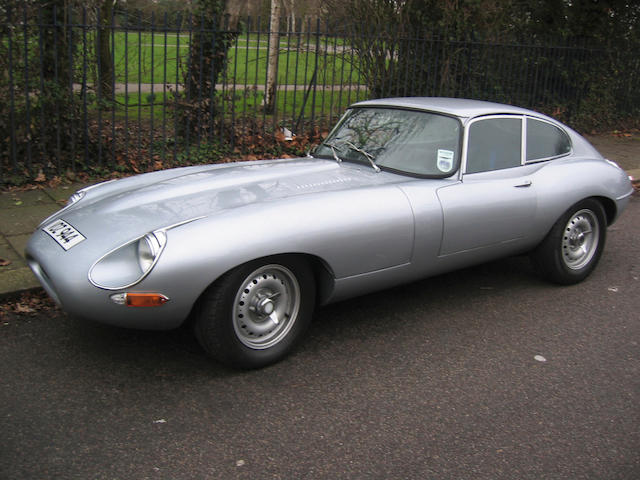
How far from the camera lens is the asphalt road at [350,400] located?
277cm

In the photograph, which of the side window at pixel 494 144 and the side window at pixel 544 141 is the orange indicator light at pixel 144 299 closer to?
the side window at pixel 494 144

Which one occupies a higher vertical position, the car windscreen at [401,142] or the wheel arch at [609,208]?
the car windscreen at [401,142]

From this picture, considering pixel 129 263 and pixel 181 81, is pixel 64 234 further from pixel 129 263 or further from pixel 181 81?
pixel 181 81

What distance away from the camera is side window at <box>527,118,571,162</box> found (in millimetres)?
4913

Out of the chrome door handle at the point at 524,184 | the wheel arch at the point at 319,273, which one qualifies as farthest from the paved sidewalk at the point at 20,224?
the chrome door handle at the point at 524,184

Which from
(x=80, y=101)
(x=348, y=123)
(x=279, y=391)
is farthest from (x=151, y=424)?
(x=80, y=101)

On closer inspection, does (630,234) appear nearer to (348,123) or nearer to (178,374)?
(348,123)

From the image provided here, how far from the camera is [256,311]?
3.43 m

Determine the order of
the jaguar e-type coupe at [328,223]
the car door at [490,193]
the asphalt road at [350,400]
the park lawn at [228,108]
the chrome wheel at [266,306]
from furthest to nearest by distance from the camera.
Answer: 1. the park lawn at [228,108]
2. the car door at [490,193]
3. the chrome wheel at [266,306]
4. the jaguar e-type coupe at [328,223]
5. the asphalt road at [350,400]

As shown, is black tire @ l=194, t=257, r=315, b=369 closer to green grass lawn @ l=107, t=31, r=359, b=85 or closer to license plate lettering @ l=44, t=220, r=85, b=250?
license plate lettering @ l=44, t=220, r=85, b=250

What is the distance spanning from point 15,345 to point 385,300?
2451 mm

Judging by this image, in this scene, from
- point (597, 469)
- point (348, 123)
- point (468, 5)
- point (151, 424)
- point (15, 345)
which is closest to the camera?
point (597, 469)

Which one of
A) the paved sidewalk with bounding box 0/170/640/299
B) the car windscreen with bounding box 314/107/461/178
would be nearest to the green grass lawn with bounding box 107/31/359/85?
the paved sidewalk with bounding box 0/170/640/299

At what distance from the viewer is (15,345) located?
12.3ft
